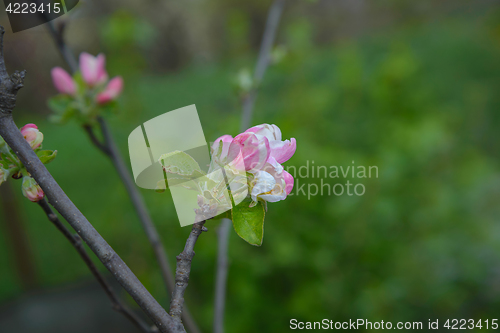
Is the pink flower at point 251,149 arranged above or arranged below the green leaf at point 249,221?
above

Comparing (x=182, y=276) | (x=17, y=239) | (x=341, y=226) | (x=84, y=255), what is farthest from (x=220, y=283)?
(x=17, y=239)

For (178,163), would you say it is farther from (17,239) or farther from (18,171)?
(17,239)

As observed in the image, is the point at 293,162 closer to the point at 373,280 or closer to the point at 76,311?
the point at 373,280

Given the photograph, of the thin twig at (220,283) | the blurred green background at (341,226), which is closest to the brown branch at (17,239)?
the blurred green background at (341,226)

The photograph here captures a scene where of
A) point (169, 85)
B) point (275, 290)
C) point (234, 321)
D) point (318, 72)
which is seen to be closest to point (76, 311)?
point (234, 321)

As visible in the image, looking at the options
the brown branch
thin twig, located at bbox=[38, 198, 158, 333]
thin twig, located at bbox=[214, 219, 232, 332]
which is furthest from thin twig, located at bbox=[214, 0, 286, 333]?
the brown branch

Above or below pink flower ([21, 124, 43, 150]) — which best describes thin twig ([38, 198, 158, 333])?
below

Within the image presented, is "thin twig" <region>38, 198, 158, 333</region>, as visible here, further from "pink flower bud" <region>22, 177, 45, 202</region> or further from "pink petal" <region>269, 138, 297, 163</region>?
"pink petal" <region>269, 138, 297, 163</region>

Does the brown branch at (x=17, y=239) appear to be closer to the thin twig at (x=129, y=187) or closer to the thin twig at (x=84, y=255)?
the thin twig at (x=129, y=187)
